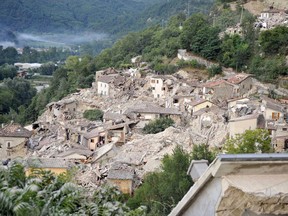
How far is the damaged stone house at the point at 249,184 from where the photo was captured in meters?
2.02

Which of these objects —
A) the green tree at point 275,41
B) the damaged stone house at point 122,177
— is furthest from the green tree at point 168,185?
the green tree at point 275,41

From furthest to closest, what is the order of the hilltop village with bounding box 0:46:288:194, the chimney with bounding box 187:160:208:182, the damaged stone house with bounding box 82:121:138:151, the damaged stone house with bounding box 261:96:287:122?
the damaged stone house with bounding box 82:121:138:151
the damaged stone house with bounding box 261:96:287:122
the hilltop village with bounding box 0:46:288:194
the chimney with bounding box 187:160:208:182

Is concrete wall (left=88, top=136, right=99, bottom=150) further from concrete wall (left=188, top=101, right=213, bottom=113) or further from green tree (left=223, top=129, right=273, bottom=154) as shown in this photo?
green tree (left=223, top=129, right=273, bottom=154)

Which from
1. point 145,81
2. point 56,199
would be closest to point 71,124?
point 145,81

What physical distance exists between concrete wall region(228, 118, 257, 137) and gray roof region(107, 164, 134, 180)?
327 centimetres

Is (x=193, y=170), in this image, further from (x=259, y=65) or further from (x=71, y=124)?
(x=259, y=65)

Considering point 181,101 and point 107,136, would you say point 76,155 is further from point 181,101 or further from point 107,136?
point 181,101

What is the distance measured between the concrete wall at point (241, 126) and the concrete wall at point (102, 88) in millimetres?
11837

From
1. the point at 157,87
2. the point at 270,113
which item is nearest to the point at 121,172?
the point at 270,113

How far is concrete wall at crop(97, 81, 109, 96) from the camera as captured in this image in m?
24.6

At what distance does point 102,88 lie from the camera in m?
25.0

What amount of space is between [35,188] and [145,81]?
21.3m

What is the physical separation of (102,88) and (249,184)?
2312 cm

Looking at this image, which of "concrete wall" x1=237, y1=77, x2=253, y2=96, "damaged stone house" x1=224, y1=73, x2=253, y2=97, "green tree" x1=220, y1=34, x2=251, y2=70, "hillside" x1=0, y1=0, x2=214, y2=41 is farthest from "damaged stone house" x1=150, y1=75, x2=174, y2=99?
"hillside" x1=0, y1=0, x2=214, y2=41
